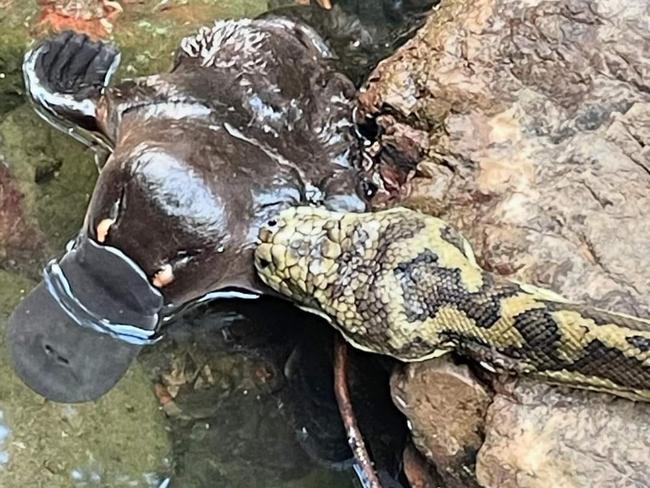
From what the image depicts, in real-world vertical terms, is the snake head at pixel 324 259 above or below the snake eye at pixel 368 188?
above

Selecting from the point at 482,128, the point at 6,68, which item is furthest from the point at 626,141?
the point at 6,68

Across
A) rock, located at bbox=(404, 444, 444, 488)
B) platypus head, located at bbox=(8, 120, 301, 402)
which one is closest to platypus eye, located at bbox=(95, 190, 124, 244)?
platypus head, located at bbox=(8, 120, 301, 402)

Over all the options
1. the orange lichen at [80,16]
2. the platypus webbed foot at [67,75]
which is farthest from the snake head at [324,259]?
the orange lichen at [80,16]

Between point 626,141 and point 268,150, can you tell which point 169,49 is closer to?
point 268,150

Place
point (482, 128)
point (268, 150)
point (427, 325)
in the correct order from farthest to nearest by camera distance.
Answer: point (268, 150)
point (482, 128)
point (427, 325)

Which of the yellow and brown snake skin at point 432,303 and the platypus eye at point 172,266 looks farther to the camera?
the platypus eye at point 172,266

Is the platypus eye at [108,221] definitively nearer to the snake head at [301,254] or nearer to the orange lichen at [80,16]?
the snake head at [301,254]

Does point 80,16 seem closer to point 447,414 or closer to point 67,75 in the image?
point 67,75

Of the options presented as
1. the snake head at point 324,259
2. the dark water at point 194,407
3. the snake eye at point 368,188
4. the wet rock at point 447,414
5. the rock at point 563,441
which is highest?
the snake head at point 324,259
